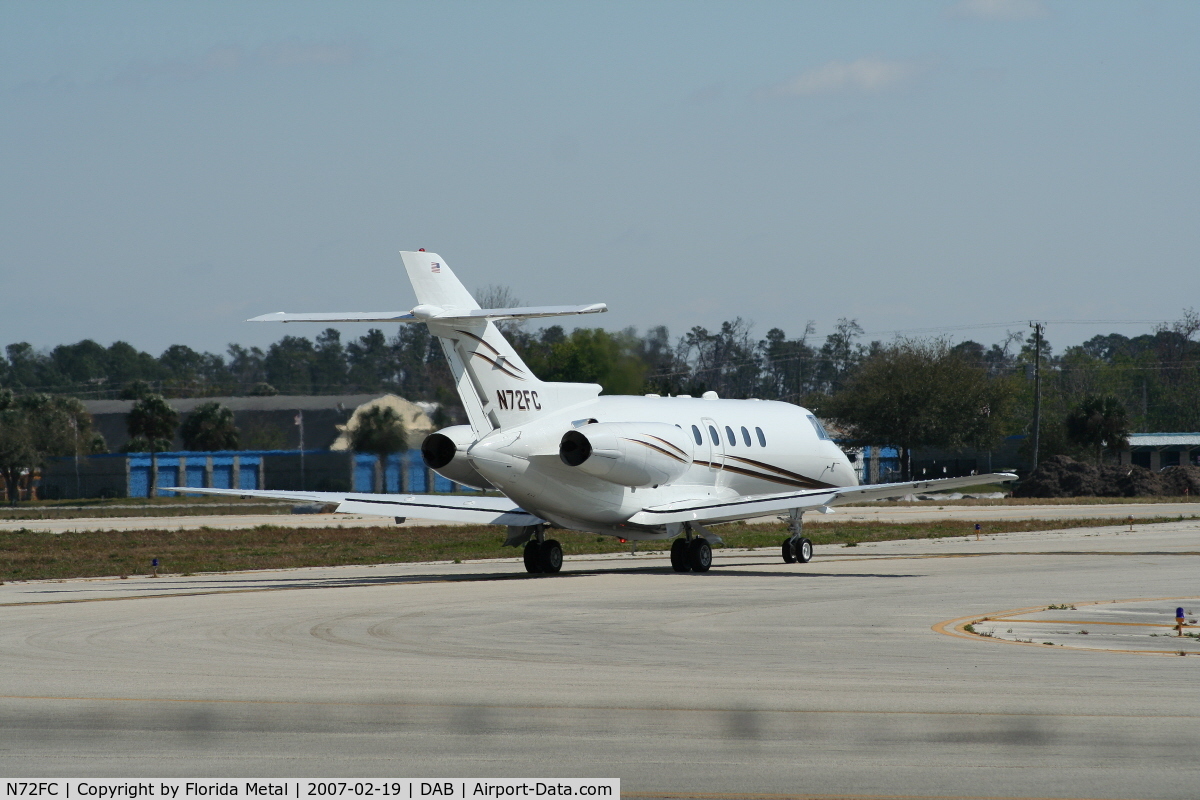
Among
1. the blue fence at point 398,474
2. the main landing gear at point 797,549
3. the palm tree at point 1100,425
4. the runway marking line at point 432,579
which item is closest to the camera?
the runway marking line at point 432,579

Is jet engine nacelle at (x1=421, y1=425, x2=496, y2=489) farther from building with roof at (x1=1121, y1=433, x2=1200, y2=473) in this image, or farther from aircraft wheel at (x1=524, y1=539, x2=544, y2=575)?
building with roof at (x1=1121, y1=433, x2=1200, y2=473)

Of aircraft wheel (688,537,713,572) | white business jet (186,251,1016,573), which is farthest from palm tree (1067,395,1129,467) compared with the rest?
aircraft wheel (688,537,713,572)

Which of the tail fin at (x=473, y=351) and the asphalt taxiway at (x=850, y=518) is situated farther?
the asphalt taxiway at (x=850, y=518)

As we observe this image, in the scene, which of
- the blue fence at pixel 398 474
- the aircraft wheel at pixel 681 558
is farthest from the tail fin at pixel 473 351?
the blue fence at pixel 398 474

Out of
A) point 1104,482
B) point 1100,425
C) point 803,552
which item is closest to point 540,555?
point 803,552

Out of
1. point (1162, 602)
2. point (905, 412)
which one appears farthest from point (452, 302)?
point (905, 412)

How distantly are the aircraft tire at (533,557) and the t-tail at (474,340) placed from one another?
11.1 feet

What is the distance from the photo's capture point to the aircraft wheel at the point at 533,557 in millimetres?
29531

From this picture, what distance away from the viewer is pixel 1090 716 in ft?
37.4

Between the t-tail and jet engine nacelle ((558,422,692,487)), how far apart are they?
117cm

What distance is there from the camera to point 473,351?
86.0 feet

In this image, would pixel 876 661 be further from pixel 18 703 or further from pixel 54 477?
pixel 54 477

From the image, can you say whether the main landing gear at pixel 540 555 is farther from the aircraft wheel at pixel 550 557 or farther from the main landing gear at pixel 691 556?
the main landing gear at pixel 691 556

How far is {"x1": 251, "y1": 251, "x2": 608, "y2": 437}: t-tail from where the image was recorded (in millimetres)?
25203
